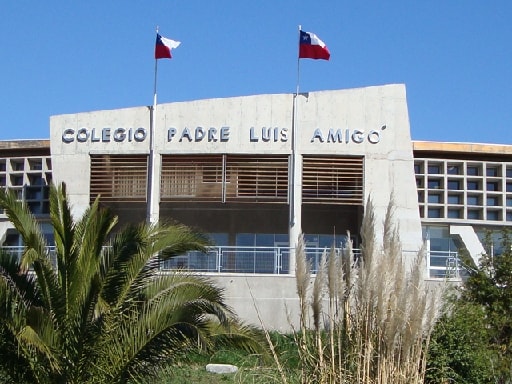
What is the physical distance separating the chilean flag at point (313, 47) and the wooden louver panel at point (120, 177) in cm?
493

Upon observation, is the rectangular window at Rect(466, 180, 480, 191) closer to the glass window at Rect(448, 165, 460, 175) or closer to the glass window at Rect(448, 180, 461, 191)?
the glass window at Rect(448, 180, 461, 191)

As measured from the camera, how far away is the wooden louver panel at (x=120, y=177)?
2380 centimetres

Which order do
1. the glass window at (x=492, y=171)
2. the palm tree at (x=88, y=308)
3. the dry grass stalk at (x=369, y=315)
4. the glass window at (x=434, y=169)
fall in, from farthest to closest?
the glass window at (x=492, y=171) < the glass window at (x=434, y=169) < the palm tree at (x=88, y=308) < the dry grass stalk at (x=369, y=315)

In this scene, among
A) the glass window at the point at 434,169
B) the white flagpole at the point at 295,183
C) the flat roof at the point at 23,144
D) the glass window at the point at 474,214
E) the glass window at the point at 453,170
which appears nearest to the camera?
the white flagpole at the point at 295,183

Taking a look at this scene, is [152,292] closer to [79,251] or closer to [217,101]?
[79,251]

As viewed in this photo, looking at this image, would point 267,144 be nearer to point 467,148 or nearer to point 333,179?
point 333,179

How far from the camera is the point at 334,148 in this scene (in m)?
23.2

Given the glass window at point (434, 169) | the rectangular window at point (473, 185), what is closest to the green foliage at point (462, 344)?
the glass window at point (434, 169)

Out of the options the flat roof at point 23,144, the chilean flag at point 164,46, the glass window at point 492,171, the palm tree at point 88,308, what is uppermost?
the chilean flag at point 164,46

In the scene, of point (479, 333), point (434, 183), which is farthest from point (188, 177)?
point (479, 333)

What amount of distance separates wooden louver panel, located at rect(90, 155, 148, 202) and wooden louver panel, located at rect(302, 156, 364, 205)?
13.8 ft

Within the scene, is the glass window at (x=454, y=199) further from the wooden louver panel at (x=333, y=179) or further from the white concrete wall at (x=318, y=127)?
the wooden louver panel at (x=333, y=179)

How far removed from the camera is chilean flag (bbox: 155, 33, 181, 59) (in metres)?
23.4

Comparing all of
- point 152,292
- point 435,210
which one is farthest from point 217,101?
point 152,292
